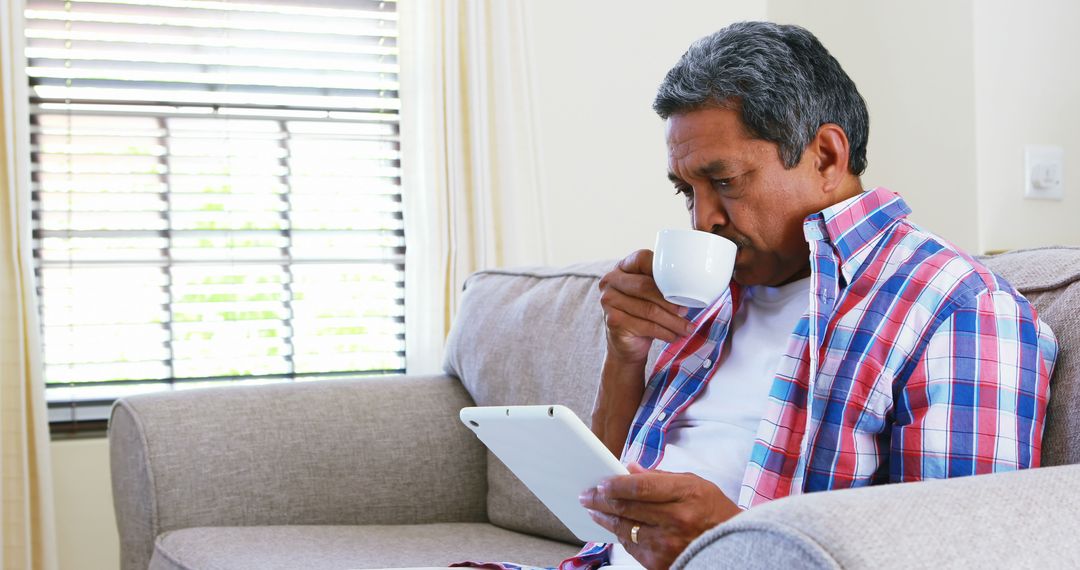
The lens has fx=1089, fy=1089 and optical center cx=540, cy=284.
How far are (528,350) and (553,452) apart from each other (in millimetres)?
958

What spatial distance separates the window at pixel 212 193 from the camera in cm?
274

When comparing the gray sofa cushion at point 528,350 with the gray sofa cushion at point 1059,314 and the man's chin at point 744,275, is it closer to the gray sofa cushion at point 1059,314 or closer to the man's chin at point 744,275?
the man's chin at point 744,275

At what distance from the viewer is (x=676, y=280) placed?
113cm

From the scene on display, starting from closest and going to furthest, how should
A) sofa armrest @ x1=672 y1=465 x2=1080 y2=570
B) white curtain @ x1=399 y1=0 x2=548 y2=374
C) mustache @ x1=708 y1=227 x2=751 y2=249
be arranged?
sofa armrest @ x1=672 y1=465 x2=1080 y2=570
mustache @ x1=708 y1=227 x2=751 y2=249
white curtain @ x1=399 y1=0 x2=548 y2=374

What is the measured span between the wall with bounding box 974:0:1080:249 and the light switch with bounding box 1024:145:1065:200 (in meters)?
0.01

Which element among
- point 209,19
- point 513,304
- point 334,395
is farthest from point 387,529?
point 209,19

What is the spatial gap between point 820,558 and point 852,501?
7cm

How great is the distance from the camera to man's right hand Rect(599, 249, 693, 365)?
1.27 m

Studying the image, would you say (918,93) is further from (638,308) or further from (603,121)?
(638,308)

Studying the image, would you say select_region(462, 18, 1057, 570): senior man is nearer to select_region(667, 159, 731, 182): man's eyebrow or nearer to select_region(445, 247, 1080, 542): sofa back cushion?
select_region(667, 159, 731, 182): man's eyebrow

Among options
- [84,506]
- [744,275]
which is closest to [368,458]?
[744,275]

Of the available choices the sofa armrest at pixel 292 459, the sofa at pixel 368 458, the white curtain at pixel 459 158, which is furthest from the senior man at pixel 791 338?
the white curtain at pixel 459 158

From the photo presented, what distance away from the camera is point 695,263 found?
1.11 m

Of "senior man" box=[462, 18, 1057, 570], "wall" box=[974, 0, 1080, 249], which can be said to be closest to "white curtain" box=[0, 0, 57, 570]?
"senior man" box=[462, 18, 1057, 570]
